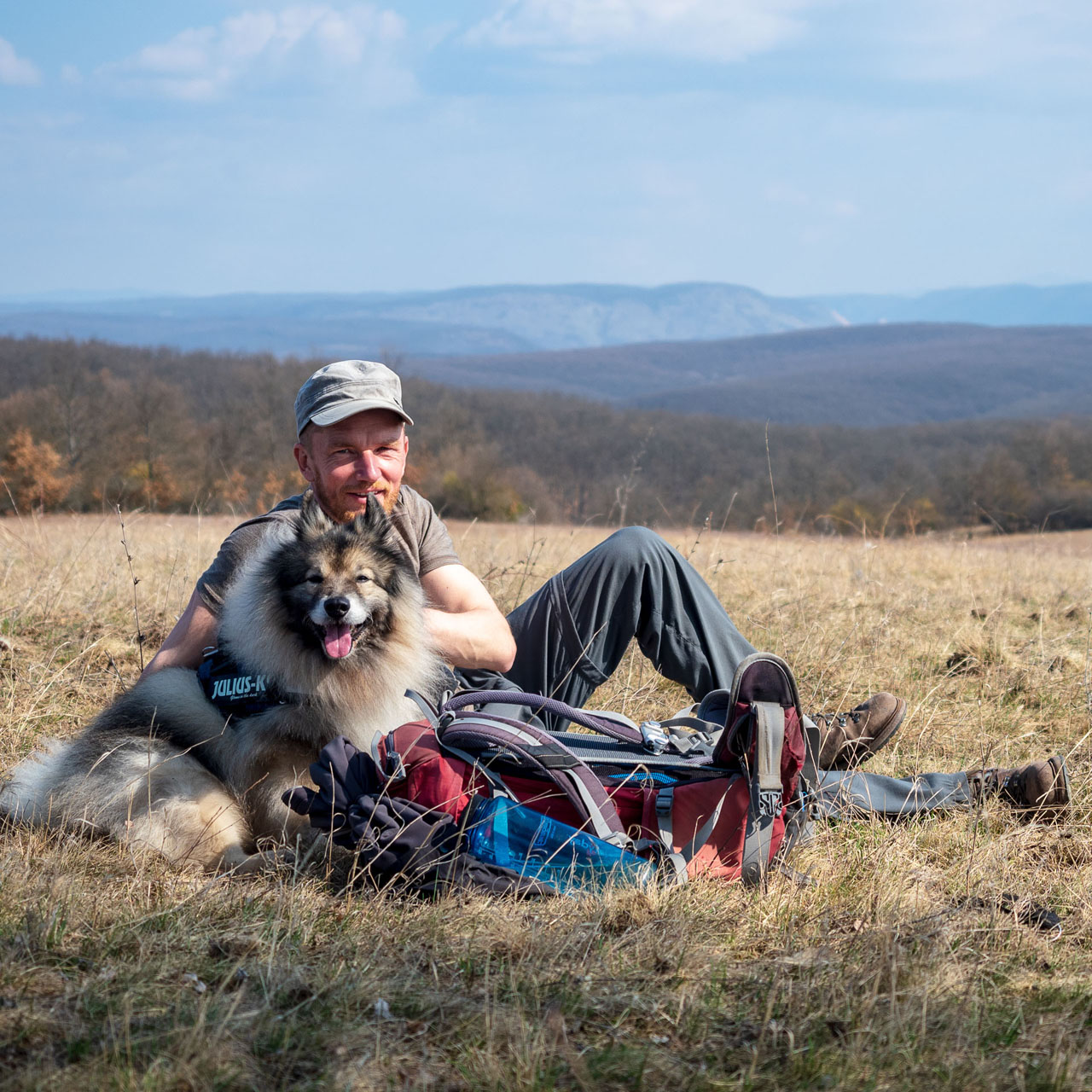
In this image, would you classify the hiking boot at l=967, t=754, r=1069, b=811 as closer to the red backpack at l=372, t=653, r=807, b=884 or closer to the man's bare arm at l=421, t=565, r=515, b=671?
the red backpack at l=372, t=653, r=807, b=884

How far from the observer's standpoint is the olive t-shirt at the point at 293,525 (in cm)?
332

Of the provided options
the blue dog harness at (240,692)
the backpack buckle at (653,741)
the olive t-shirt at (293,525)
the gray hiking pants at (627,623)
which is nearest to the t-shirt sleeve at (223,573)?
the olive t-shirt at (293,525)

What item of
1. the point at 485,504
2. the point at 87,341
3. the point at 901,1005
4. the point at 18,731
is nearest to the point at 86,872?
the point at 18,731

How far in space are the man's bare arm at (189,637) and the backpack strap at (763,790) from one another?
1.88 m

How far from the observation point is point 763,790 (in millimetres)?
2734

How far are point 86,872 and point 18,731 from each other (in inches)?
53.7

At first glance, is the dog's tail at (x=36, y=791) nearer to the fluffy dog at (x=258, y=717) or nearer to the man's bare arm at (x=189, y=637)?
the fluffy dog at (x=258, y=717)

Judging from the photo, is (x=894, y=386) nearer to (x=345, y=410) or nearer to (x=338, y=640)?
(x=345, y=410)

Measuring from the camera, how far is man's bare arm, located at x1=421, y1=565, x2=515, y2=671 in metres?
3.34

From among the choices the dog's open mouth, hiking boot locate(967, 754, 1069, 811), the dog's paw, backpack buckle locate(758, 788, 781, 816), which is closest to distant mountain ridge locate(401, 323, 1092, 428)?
hiking boot locate(967, 754, 1069, 811)

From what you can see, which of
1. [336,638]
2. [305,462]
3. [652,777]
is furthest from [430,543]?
[652,777]

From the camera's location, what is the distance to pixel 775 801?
2773mm

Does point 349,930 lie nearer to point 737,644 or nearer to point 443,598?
point 443,598

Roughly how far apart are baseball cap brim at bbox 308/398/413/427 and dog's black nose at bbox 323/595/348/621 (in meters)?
0.68
